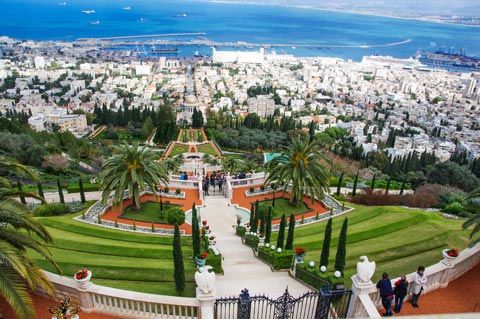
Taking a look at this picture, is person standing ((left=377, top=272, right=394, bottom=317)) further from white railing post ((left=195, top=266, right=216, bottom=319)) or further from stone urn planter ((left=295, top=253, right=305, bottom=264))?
white railing post ((left=195, top=266, right=216, bottom=319))

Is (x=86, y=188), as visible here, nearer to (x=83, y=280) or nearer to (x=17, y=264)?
(x=83, y=280)

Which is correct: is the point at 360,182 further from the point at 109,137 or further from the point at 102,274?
the point at 109,137

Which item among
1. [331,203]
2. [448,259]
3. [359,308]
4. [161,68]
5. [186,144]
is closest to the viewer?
[359,308]

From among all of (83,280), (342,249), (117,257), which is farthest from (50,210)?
(342,249)

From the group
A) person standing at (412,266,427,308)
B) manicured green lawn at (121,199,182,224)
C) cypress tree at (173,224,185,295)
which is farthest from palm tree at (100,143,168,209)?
person standing at (412,266,427,308)

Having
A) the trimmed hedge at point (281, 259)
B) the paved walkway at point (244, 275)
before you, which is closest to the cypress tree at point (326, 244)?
the paved walkway at point (244, 275)

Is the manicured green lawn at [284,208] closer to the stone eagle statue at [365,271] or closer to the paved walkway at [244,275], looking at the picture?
the paved walkway at [244,275]

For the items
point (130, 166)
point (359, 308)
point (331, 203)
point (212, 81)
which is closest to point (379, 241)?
point (359, 308)

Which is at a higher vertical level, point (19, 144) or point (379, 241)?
point (379, 241)
